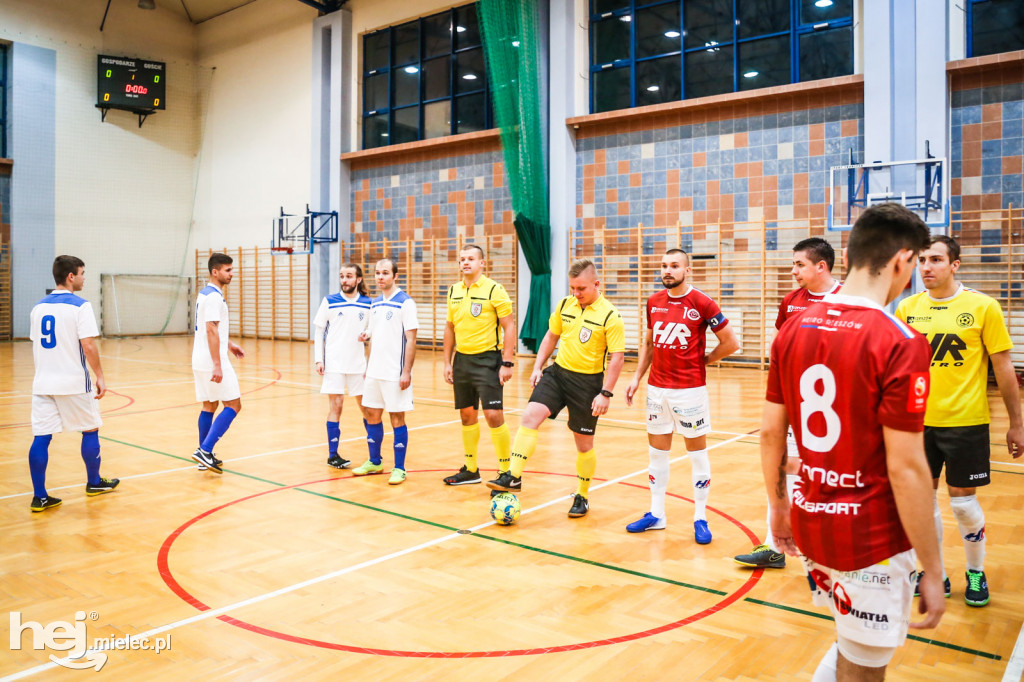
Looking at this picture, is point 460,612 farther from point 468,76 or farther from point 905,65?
point 468,76

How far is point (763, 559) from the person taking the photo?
4.38 meters

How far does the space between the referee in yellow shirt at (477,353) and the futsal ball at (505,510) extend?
1.06m

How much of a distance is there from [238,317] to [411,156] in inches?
356

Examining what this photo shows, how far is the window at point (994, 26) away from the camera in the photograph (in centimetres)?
1292

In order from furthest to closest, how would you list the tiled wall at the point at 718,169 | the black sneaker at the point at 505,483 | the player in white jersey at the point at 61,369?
the tiled wall at the point at 718,169 < the black sneaker at the point at 505,483 < the player in white jersey at the point at 61,369

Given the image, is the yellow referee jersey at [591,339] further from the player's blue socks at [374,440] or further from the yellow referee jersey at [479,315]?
the player's blue socks at [374,440]

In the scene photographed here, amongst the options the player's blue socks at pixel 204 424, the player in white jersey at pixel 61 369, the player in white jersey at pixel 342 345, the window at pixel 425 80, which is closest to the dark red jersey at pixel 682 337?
the player in white jersey at pixel 342 345

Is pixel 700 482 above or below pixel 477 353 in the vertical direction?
below

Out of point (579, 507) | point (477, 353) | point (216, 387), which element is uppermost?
point (477, 353)

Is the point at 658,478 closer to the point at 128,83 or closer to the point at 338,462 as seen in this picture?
the point at 338,462

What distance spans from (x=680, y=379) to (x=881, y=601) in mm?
2952

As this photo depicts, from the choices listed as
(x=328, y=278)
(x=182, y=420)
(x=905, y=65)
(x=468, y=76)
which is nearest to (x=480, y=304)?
(x=182, y=420)

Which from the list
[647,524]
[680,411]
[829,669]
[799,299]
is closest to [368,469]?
[647,524]

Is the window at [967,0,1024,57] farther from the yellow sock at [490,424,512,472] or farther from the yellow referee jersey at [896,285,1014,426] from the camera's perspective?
the yellow sock at [490,424,512,472]
